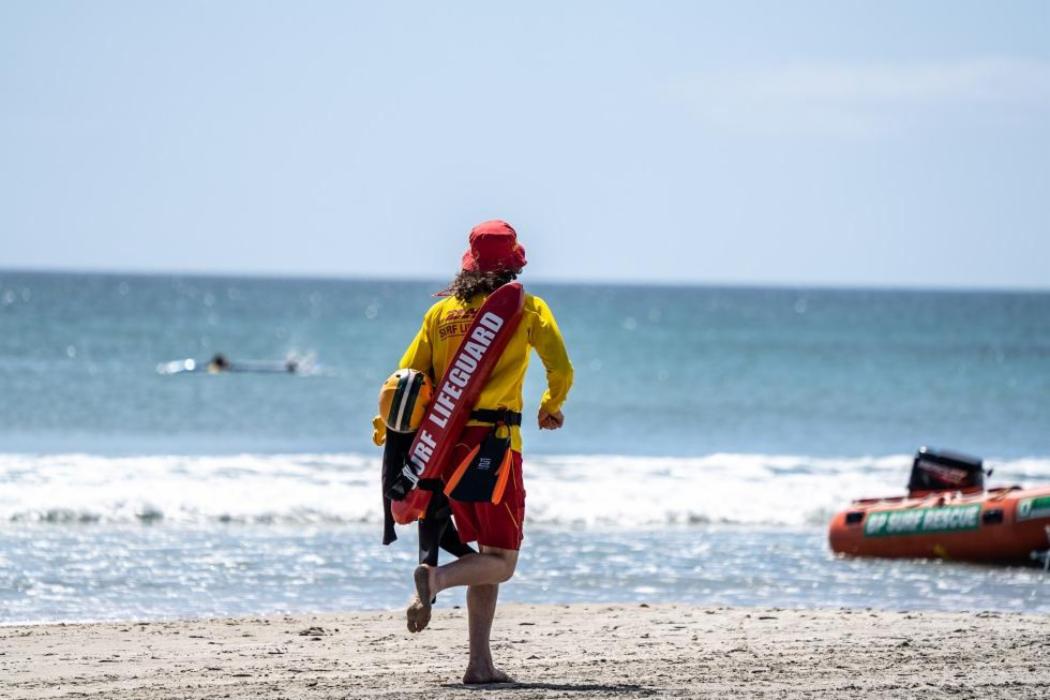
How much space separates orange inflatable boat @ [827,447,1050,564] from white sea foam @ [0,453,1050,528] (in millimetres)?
1633

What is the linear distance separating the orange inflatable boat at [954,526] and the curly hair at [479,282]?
21.2 feet

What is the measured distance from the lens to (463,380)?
5434mm

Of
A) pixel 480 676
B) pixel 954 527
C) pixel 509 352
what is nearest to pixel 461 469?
pixel 509 352

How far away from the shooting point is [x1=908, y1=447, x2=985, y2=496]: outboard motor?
12.4 metres

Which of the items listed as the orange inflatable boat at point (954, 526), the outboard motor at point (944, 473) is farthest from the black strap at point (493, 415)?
the outboard motor at point (944, 473)

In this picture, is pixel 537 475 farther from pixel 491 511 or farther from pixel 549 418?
pixel 549 418

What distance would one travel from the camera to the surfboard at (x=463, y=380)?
5418 millimetres

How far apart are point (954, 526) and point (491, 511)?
6.63m

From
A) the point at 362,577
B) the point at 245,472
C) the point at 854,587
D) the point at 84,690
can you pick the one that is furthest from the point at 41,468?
the point at 84,690

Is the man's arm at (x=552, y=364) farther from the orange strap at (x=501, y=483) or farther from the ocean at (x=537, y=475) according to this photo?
the ocean at (x=537, y=475)

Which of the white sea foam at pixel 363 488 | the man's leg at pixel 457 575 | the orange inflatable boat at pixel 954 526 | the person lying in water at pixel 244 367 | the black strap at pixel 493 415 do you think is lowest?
the white sea foam at pixel 363 488

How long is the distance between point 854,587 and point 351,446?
11.3m

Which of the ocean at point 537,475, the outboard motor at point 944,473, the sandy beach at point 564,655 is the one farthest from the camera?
the outboard motor at point 944,473

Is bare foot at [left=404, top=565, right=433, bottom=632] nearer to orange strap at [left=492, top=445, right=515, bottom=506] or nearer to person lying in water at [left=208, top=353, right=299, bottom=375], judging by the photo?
orange strap at [left=492, top=445, right=515, bottom=506]
